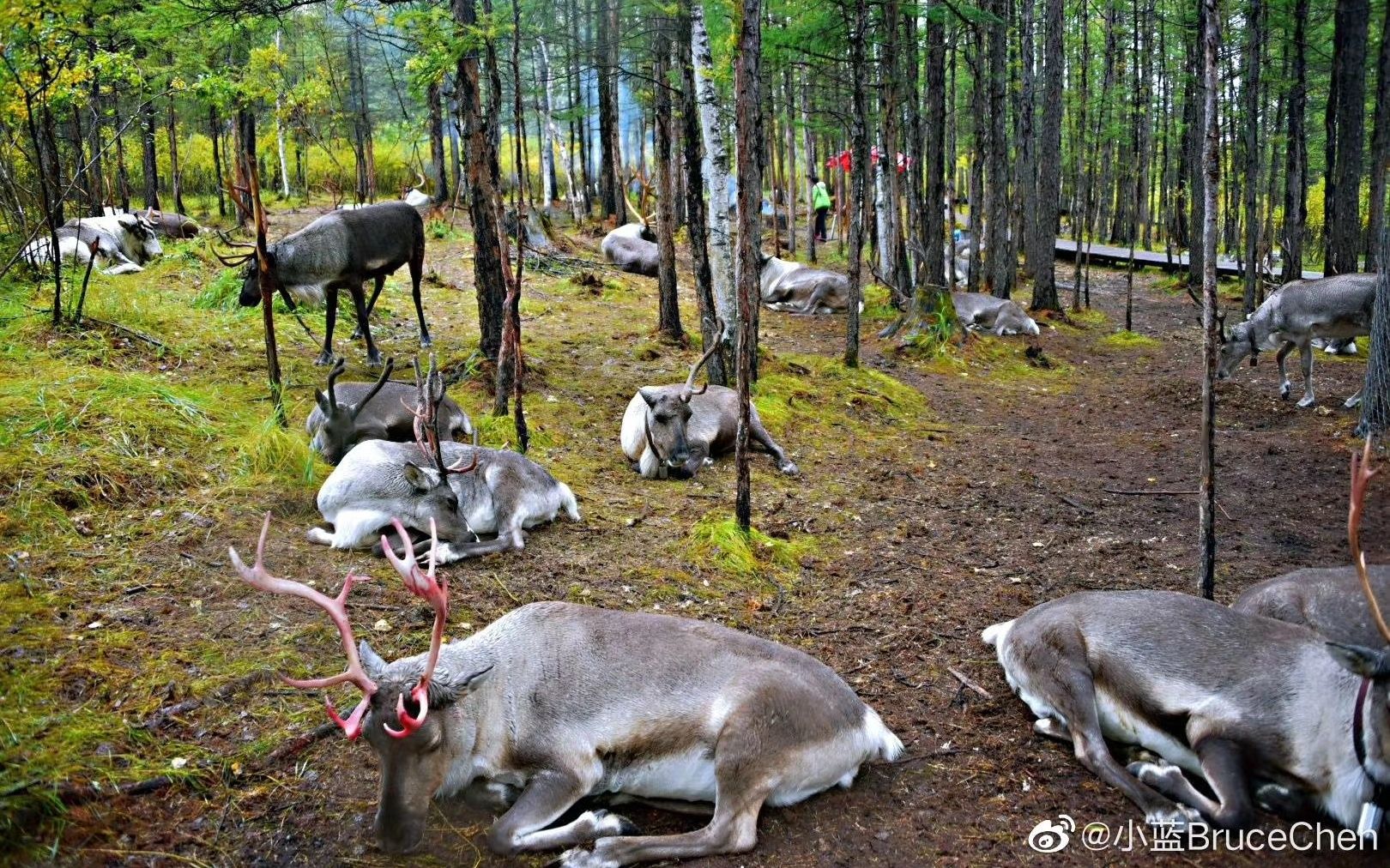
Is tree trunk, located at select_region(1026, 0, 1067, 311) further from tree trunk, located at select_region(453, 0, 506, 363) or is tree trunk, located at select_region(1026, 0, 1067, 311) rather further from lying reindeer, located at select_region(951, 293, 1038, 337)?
tree trunk, located at select_region(453, 0, 506, 363)

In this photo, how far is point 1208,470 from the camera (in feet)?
18.5

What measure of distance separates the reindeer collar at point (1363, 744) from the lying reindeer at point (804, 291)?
15494mm

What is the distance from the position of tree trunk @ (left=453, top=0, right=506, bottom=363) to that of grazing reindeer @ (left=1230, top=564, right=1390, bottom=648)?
6.33 meters

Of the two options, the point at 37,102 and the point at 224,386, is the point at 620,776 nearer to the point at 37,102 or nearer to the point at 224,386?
the point at 224,386

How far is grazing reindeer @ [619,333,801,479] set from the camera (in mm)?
9039

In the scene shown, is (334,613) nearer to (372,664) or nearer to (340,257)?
(372,664)

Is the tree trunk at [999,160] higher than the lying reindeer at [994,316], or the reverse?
the tree trunk at [999,160]

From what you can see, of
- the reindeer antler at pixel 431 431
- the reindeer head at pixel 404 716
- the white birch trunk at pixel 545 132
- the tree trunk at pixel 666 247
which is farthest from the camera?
the white birch trunk at pixel 545 132

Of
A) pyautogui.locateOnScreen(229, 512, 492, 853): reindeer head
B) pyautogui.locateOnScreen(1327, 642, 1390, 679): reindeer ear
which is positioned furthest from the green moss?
pyautogui.locateOnScreen(229, 512, 492, 853): reindeer head

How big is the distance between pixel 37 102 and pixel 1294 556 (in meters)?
12.4

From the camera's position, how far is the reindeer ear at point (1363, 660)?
12.6 ft

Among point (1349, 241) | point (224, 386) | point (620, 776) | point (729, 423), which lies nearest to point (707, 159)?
point (729, 423)

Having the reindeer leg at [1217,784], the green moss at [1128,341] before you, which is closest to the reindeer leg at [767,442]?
the reindeer leg at [1217,784]

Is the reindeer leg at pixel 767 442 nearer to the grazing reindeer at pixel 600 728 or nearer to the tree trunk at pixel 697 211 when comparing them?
the tree trunk at pixel 697 211
